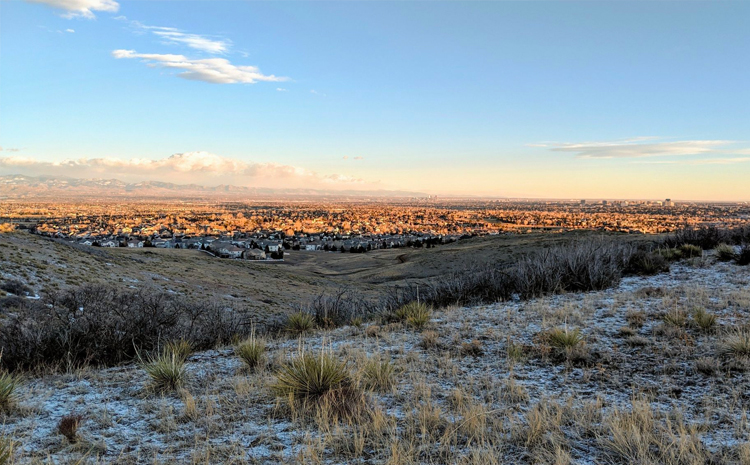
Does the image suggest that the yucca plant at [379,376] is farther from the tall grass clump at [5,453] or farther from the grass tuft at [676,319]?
the grass tuft at [676,319]

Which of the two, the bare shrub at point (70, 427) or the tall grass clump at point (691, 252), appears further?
the tall grass clump at point (691, 252)

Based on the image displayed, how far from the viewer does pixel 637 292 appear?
9.38 meters

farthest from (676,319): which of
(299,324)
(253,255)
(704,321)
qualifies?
(253,255)

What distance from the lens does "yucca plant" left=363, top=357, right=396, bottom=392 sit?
4939 millimetres

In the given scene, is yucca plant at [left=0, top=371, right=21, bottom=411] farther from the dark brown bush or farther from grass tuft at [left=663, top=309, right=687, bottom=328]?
grass tuft at [left=663, top=309, right=687, bottom=328]

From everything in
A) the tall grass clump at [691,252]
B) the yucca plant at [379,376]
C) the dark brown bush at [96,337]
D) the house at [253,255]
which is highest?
the tall grass clump at [691,252]

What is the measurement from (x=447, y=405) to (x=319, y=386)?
1385 mm

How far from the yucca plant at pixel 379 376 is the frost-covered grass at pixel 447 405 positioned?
23 mm

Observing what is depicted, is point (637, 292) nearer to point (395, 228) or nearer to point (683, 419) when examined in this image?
point (683, 419)

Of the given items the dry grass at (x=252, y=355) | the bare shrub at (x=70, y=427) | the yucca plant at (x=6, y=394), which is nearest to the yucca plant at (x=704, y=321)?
the dry grass at (x=252, y=355)

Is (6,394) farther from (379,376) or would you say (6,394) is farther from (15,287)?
(15,287)

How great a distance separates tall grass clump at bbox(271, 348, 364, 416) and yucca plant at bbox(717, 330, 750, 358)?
455 cm

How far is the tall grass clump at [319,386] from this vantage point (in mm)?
4402

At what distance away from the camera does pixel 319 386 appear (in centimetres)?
464
